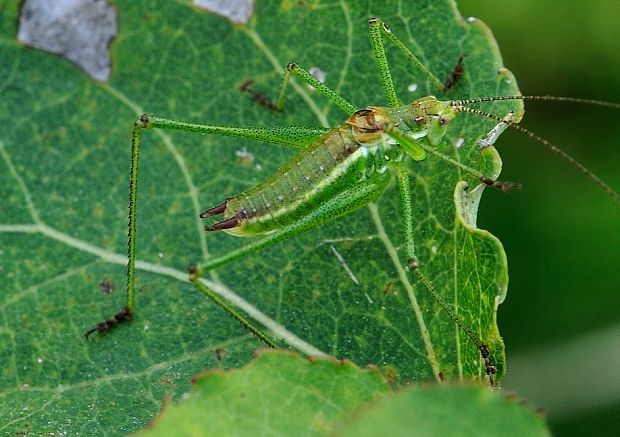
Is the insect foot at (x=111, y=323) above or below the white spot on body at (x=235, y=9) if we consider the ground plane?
below

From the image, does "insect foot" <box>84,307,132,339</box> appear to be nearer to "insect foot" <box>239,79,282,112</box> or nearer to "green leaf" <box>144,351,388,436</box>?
"insect foot" <box>239,79,282,112</box>

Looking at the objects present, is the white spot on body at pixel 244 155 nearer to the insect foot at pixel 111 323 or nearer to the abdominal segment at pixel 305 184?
the abdominal segment at pixel 305 184

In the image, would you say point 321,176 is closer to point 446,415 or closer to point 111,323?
point 111,323

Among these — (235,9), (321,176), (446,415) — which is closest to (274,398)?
(446,415)

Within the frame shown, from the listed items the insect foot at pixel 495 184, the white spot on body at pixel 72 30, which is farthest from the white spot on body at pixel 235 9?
the insect foot at pixel 495 184

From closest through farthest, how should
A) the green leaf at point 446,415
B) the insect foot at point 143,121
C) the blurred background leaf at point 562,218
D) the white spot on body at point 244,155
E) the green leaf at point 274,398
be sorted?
the green leaf at point 446,415, the green leaf at point 274,398, the insect foot at point 143,121, the white spot on body at point 244,155, the blurred background leaf at point 562,218

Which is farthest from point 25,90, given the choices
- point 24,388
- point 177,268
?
point 24,388

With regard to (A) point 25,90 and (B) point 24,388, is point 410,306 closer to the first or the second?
(B) point 24,388
